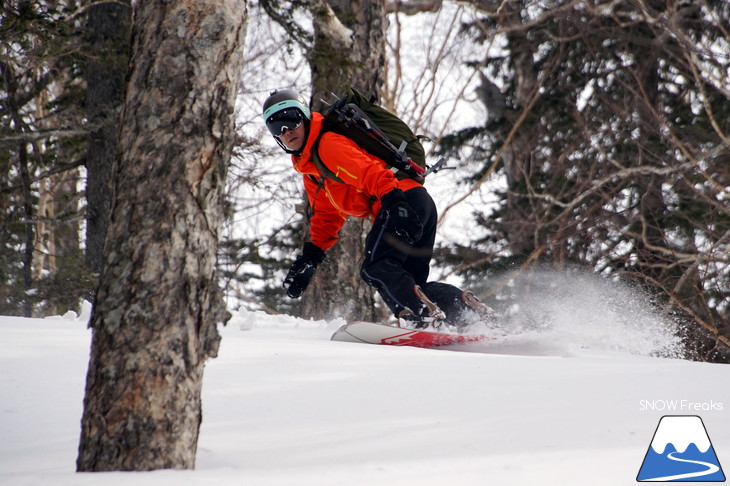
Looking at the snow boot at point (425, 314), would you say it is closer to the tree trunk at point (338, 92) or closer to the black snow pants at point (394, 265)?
the black snow pants at point (394, 265)

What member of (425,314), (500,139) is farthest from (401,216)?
(500,139)

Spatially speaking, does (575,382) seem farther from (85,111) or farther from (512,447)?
(85,111)

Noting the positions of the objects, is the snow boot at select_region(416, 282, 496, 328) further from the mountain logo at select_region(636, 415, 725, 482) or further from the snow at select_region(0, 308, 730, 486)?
the mountain logo at select_region(636, 415, 725, 482)

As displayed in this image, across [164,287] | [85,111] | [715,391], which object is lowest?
[715,391]

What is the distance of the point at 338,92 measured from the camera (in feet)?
23.3

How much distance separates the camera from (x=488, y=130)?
1410 centimetres

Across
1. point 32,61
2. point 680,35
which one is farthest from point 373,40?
point 680,35

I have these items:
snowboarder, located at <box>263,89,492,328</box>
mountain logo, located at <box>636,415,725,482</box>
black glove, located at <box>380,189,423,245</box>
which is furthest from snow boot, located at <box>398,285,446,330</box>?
mountain logo, located at <box>636,415,725,482</box>

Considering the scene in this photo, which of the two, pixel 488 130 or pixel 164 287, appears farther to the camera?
pixel 488 130

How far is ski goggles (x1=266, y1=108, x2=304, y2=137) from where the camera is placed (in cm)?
397

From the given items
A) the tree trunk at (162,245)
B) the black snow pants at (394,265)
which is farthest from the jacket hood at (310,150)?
the tree trunk at (162,245)

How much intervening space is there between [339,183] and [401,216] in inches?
24.7

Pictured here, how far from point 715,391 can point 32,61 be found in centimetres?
729

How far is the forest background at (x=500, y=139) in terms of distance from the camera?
7.32 metres
